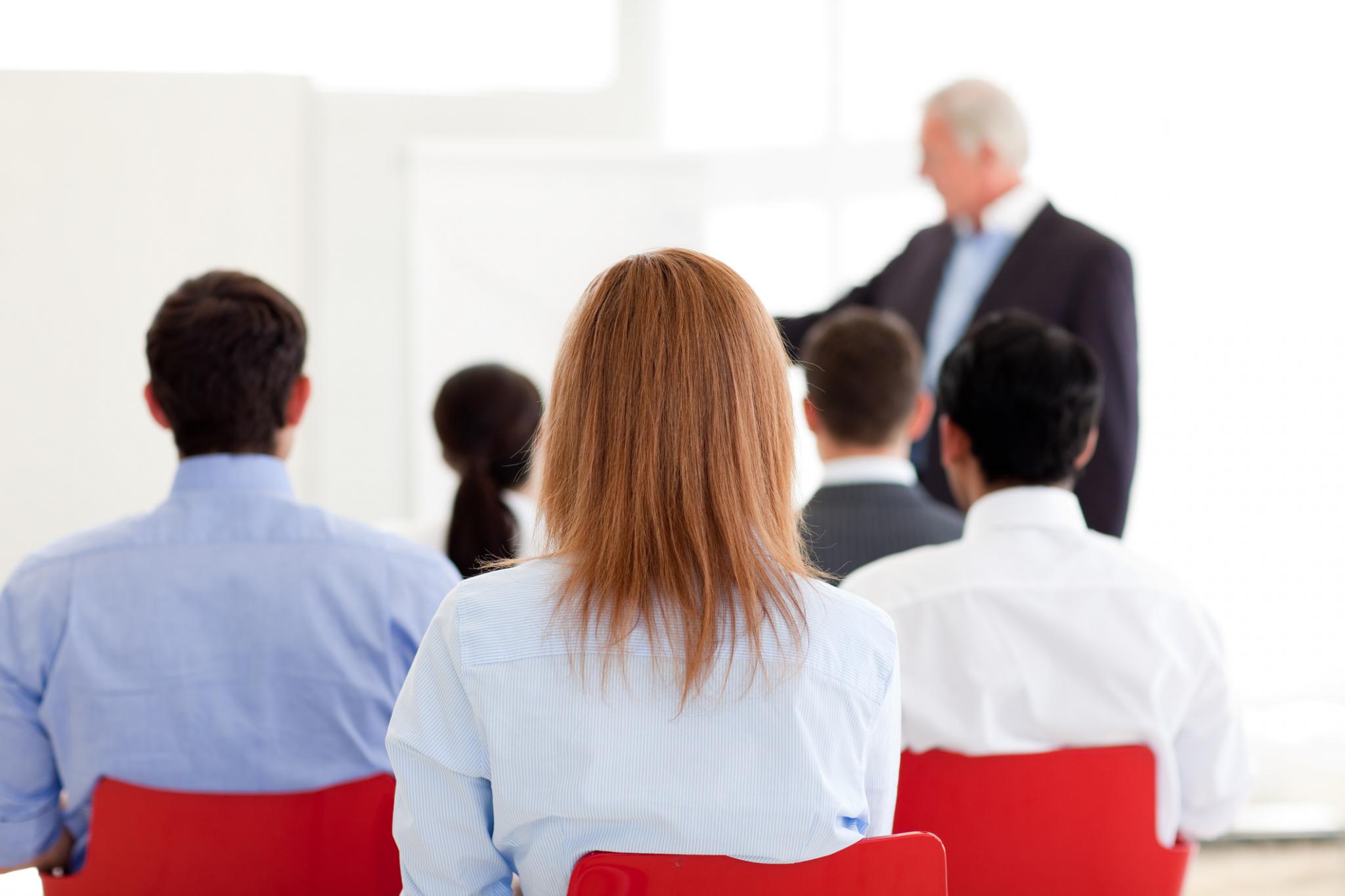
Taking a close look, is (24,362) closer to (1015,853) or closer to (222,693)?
(222,693)

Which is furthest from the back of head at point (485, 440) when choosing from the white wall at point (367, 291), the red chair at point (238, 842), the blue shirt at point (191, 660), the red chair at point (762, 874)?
the white wall at point (367, 291)

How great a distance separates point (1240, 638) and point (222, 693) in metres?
3.75

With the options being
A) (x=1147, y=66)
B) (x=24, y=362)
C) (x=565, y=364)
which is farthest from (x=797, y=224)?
(x=565, y=364)

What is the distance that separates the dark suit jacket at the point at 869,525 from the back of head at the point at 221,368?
2.94ft

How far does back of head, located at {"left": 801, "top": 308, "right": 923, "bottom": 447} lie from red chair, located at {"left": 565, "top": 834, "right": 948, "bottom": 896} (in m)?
1.34

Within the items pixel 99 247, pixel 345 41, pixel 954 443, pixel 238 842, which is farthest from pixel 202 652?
pixel 345 41

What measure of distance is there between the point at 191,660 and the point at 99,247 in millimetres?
3003

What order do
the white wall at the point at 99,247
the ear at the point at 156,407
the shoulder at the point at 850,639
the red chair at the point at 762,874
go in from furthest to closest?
the white wall at the point at 99,247 < the ear at the point at 156,407 < the shoulder at the point at 850,639 < the red chair at the point at 762,874

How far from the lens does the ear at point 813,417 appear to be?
7.43ft

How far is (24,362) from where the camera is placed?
13.0 ft

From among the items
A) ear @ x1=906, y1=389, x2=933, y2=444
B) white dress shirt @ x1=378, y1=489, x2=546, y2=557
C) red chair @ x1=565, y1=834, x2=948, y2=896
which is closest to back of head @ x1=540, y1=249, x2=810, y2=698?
red chair @ x1=565, y1=834, x2=948, y2=896

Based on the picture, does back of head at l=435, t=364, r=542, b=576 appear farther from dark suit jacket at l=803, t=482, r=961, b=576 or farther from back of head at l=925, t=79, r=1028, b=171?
back of head at l=925, t=79, r=1028, b=171

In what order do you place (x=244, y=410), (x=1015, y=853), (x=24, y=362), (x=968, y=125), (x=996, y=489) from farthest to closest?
(x=24, y=362), (x=968, y=125), (x=996, y=489), (x=244, y=410), (x=1015, y=853)

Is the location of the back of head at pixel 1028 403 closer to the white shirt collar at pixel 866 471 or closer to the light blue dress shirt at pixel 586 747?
the white shirt collar at pixel 866 471
